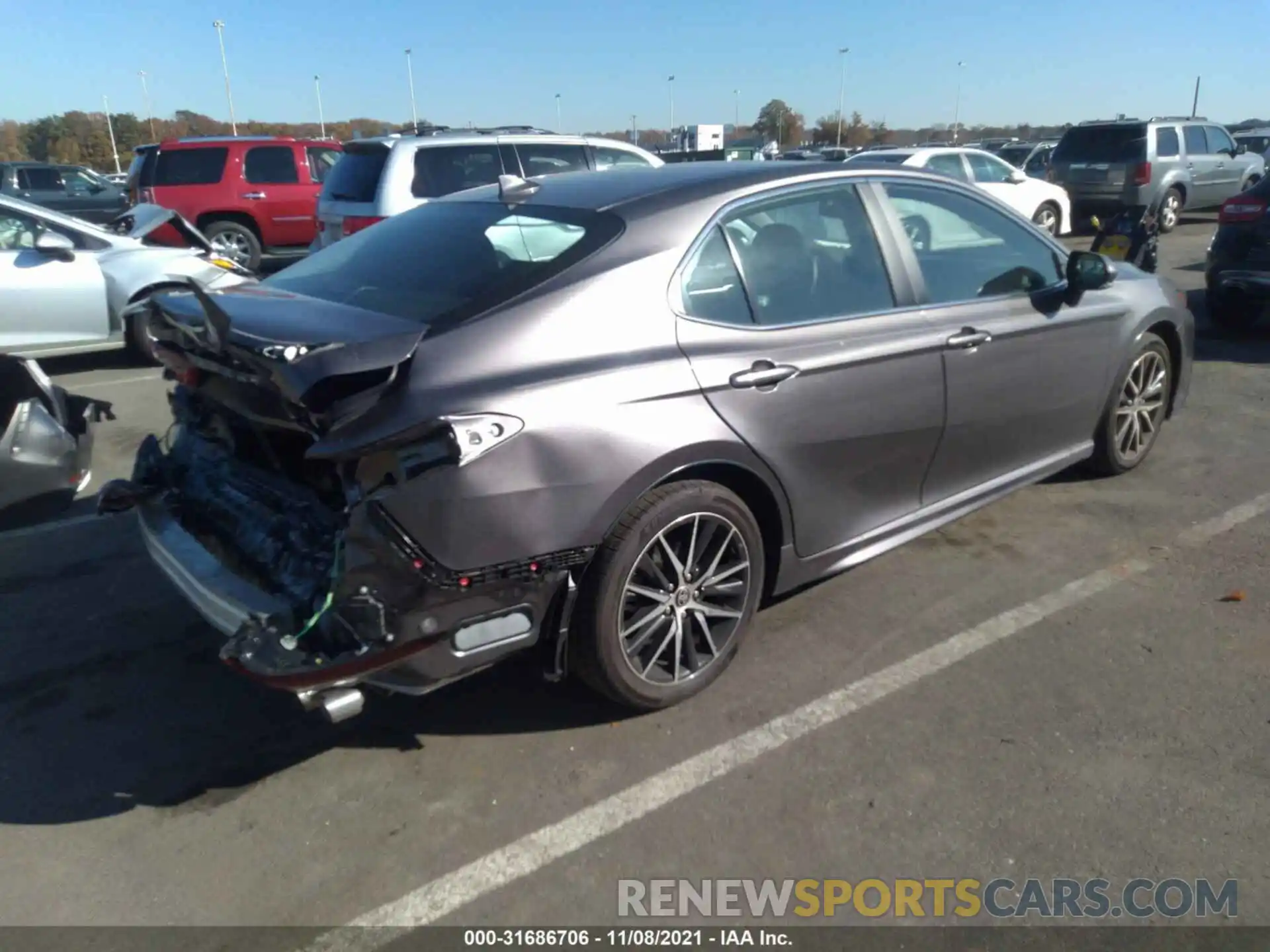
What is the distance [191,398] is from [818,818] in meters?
2.72

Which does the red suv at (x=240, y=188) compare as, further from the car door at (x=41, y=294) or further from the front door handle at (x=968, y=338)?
the front door handle at (x=968, y=338)

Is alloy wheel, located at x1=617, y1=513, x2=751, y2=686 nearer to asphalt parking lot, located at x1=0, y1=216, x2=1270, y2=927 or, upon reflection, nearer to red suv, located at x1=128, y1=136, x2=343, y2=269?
asphalt parking lot, located at x1=0, y1=216, x2=1270, y2=927

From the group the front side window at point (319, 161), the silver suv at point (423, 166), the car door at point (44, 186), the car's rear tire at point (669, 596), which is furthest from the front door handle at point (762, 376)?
the car door at point (44, 186)

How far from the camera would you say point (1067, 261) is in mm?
4645

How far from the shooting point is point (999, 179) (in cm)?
1484

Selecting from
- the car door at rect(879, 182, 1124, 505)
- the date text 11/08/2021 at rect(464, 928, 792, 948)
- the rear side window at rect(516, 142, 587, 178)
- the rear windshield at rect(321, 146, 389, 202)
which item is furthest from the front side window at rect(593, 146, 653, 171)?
the date text 11/08/2021 at rect(464, 928, 792, 948)

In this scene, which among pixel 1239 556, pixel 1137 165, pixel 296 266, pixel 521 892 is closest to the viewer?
pixel 521 892

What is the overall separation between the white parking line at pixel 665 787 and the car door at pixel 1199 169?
54.8 ft

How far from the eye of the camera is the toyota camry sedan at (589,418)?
8.84ft

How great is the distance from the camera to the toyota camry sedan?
269 centimetres

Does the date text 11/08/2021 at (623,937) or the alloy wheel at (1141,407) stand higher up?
the alloy wheel at (1141,407)

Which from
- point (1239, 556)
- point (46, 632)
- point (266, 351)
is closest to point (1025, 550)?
point (1239, 556)

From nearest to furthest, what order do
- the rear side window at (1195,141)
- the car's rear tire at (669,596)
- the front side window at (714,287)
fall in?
the car's rear tire at (669,596)
the front side window at (714,287)
the rear side window at (1195,141)

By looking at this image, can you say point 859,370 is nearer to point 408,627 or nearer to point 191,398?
point 408,627
